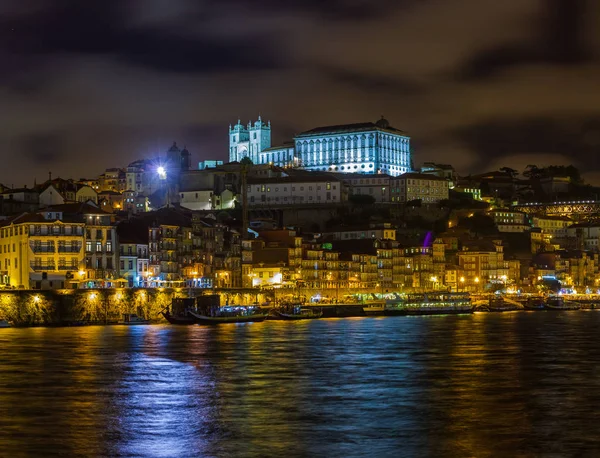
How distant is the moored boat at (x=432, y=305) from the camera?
90062mm

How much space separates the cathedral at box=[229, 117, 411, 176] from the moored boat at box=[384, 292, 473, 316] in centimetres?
4720

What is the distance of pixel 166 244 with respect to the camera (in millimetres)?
77500

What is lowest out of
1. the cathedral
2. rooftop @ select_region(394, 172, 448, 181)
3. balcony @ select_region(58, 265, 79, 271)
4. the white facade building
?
balcony @ select_region(58, 265, 79, 271)

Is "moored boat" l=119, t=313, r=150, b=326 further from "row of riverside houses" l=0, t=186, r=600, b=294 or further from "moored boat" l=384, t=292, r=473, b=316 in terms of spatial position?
"moored boat" l=384, t=292, r=473, b=316

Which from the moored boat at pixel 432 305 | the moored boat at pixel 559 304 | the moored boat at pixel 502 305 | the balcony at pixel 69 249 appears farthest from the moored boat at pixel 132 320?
the moored boat at pixel 559 304

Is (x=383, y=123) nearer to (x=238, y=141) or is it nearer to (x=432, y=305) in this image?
(x=238, y=141)

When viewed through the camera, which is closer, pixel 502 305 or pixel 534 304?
pixel 502 305

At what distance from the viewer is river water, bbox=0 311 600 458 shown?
23.8 meters

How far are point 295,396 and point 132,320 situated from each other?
124 feet

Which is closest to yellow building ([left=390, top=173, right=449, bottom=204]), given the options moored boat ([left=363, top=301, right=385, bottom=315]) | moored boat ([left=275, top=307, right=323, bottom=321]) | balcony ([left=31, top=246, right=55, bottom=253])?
moored boat ([left=363, top=301, right=385, bottom=315])

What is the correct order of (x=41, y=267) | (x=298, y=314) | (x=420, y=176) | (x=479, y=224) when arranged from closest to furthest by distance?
(x=41, y=267) < (x=298, y=314) < (x=479, y=224) < (x=420, y=176)

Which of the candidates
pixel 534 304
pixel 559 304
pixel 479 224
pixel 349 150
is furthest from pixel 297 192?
pixel 559 304

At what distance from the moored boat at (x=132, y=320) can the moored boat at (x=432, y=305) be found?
2635 cm

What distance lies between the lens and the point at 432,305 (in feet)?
304
